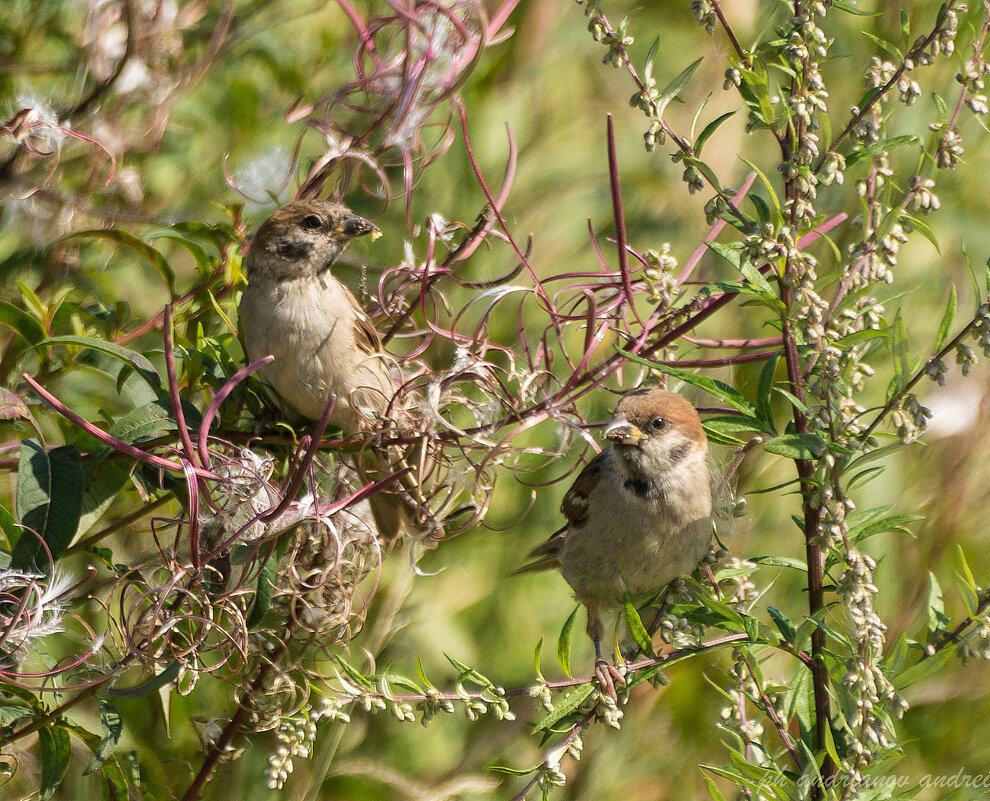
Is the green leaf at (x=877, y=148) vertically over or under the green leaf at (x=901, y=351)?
over

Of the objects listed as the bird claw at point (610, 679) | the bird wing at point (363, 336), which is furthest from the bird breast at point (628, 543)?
the bird wing at point (363, 336)

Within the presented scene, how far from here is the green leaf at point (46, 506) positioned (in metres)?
1.55

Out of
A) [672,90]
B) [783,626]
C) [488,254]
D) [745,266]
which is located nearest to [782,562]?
[783,626]

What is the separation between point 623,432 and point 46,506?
114 centimetres

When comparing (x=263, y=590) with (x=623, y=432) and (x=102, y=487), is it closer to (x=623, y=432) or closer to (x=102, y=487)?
(x=102, y=487)

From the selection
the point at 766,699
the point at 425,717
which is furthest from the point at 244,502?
the point at 766,699

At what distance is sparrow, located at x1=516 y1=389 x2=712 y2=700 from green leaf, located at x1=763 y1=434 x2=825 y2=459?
Answer: 0.64m

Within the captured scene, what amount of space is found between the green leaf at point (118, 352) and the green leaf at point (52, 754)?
0.57 meters

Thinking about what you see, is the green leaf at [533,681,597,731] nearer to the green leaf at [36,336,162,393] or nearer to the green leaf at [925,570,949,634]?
the green leaf at [925,570,949,634]

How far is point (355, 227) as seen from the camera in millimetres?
2211

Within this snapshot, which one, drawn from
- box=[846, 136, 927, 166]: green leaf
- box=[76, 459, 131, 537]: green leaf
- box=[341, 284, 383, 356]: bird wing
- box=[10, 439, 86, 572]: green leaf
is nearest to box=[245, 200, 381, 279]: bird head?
box=[341, 284, 383, 356]: bird wing

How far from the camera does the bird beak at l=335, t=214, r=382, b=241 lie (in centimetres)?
218

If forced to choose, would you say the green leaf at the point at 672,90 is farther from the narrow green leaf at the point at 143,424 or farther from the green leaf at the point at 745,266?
the narrow green leaf at the point at 143,424

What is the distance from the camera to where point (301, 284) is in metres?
2.42
